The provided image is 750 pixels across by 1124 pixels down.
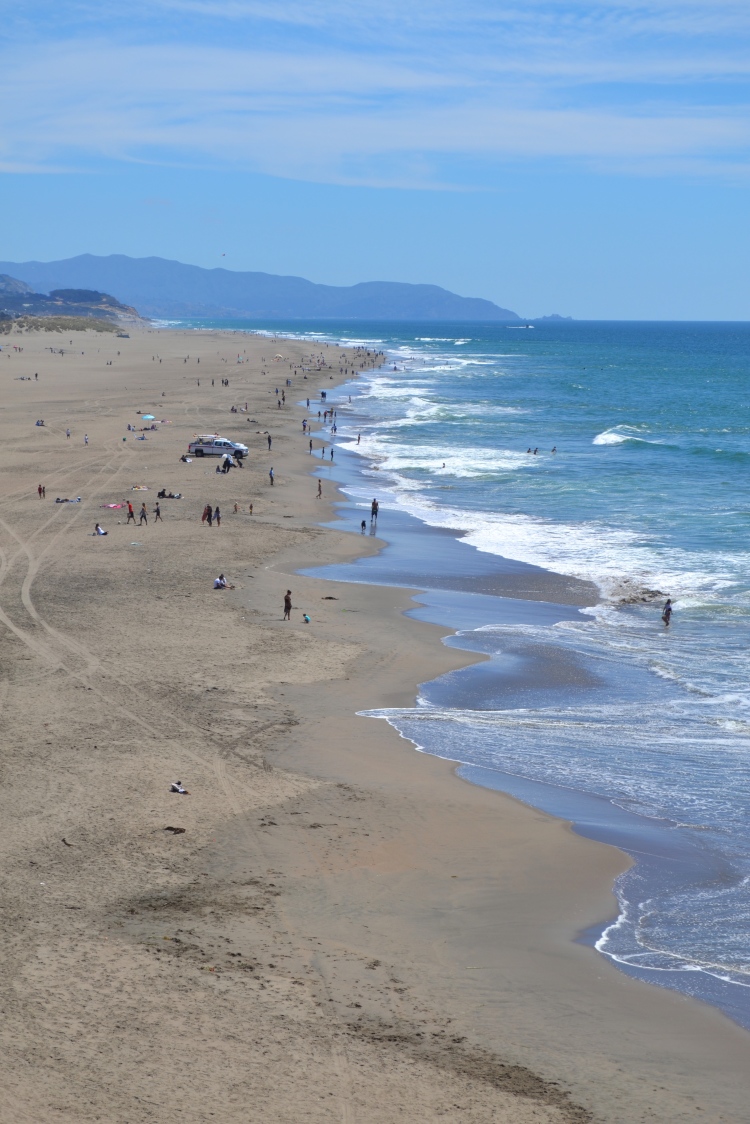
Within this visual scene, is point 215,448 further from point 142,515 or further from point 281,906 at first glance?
point 281,906

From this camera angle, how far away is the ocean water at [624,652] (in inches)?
566

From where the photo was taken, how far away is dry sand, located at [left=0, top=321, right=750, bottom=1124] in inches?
394

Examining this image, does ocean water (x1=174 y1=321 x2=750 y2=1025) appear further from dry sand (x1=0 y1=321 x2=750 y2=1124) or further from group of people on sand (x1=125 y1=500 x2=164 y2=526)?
group of people on sand (x1=125 y1=500 x2=164 y2=526)

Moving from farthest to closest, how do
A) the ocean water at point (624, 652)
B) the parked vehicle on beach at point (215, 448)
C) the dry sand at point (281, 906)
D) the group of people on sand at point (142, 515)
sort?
the parked vehicle on beach at point (215, 448), the group of people on sand at point (142, 515), the ocean water at point (624, 652), the dry sand at point (281, 906)

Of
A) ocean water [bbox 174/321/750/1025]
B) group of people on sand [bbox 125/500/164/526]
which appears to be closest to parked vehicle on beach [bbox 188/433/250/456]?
ocean water [bbox 174/321/750/1025]

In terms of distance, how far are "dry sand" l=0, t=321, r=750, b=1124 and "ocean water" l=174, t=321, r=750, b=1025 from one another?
909 millimetres

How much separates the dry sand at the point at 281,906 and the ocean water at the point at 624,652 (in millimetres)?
909

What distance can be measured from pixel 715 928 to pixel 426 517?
29.6 meters

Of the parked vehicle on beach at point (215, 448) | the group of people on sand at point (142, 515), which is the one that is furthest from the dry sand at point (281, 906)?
the parked vehicle on beach at point (215, 448)

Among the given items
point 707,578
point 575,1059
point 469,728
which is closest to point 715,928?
point 575,1059

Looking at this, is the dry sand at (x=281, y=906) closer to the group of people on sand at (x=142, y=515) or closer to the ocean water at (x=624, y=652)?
the ocean water at (x=624, y=652)

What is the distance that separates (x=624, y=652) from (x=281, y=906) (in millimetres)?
13708

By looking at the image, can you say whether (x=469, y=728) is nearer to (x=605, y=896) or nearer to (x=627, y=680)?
(x=627, y=680)

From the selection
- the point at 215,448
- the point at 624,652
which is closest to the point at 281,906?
the point at 624,652
